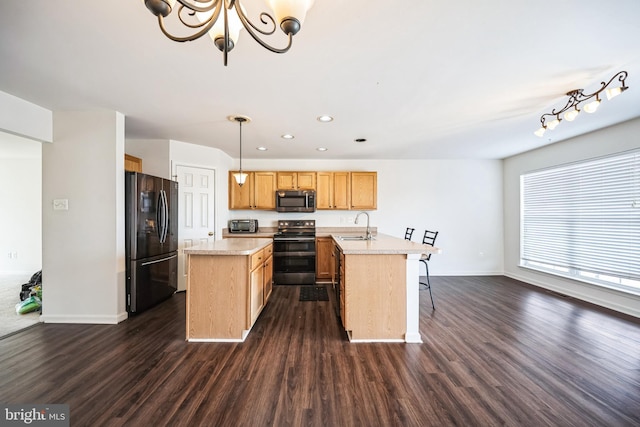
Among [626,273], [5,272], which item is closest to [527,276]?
[626,273]

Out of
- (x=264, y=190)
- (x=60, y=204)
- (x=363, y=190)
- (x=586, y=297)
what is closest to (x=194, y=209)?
(x=264, y=190)

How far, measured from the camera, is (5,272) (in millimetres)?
5191

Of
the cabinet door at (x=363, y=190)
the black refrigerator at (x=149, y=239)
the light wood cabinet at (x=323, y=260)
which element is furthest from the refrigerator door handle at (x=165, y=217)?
the cabinet door at (x=363, y=190)

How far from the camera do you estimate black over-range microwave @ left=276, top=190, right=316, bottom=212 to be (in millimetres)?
4801

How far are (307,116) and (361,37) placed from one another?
4.55 ft

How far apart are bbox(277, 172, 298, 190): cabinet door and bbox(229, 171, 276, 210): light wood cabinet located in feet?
0.39

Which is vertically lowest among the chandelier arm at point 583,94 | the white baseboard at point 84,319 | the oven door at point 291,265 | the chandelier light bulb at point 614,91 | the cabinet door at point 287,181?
the white baseboard at point 84,319

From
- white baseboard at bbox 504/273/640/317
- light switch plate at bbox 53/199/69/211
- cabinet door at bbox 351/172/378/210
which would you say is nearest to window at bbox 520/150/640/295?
white baseboard at bbox 504/273/640/317

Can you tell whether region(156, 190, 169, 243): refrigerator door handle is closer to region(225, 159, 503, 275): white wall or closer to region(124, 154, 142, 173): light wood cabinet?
region(124, 154, 142, 173): light wood cabinet

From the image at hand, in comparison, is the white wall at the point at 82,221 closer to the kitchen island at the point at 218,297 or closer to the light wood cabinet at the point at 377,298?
the kitchen island at the point at 218,297

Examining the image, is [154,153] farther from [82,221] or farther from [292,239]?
[292,239]

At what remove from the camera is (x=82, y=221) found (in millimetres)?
2879

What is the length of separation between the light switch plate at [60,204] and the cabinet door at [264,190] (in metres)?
2.61

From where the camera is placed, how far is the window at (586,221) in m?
3.17
